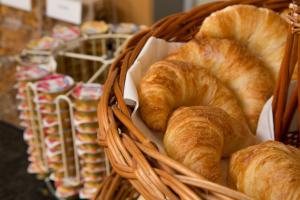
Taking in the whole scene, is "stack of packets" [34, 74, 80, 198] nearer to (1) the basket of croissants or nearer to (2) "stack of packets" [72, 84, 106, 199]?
(2) "stack of packets" [72, 84, 106, 199]

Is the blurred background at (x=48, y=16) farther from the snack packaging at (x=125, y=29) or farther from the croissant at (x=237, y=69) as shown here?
the croissant at (x=237, y=69)

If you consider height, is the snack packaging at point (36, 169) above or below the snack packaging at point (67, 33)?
below

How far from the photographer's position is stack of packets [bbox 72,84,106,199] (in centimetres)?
102

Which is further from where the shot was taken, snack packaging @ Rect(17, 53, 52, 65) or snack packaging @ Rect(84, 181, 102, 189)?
snack packaging @ Rect(17, 53, 52, 65)

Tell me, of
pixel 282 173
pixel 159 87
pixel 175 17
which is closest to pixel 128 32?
pixel 175 17

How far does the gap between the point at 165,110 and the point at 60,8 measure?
33.2 inches

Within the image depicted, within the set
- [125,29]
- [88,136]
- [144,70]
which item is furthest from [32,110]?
[144,70]

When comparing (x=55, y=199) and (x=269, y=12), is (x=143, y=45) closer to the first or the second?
(x=269, y=12)

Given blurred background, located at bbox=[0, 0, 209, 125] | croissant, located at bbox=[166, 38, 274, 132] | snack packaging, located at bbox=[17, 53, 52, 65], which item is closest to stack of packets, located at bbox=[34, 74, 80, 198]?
snack packaging, located at bbox=[17, 53, 52, 65]

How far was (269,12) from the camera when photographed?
0.74 metres

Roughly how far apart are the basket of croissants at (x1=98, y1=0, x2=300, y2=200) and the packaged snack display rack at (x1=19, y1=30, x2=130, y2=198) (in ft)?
1.20

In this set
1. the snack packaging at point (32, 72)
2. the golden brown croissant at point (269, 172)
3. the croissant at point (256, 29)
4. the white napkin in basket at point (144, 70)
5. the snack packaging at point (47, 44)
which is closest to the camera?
the golden brown croissant at point (269, 172)

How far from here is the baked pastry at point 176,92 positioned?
602mm

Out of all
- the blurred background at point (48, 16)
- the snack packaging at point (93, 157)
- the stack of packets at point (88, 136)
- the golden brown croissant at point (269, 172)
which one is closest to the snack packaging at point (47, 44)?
the blurred background at point (48, 16)
